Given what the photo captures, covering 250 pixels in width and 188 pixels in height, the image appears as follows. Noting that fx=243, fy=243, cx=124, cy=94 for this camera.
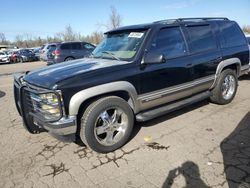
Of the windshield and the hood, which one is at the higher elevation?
the windshield

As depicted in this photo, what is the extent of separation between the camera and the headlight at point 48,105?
3334 mm

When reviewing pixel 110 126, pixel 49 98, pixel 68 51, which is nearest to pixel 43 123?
pixel 49 98

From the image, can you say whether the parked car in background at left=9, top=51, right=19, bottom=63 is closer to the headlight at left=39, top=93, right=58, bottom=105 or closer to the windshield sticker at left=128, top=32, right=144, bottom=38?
the windshield sticker at left=128, top=32, right=144, bottom=38

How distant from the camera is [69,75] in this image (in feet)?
11.5

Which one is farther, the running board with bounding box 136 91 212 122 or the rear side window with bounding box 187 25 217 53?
the rear side window with bounding box 187 25 217 53

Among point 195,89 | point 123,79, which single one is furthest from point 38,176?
point 195,89

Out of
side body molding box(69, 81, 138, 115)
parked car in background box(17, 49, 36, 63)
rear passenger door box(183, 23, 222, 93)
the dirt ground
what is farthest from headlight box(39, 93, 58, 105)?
parked car in background box(17, 49, 36, 63)

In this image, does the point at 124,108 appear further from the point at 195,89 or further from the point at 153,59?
the point at 195,89

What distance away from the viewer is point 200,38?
5148 mm

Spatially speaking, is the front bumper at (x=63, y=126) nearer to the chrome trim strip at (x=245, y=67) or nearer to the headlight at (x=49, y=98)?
the headlight at (x=49, y=98)

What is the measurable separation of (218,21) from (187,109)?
2.21 metres

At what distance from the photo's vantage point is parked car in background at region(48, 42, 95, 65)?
1571 centimetres

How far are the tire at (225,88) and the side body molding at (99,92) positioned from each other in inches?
99.3

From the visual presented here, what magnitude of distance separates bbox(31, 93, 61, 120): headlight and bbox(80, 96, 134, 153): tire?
0.42 meters
